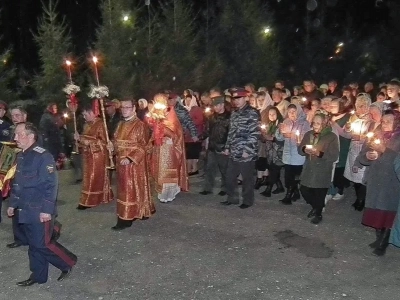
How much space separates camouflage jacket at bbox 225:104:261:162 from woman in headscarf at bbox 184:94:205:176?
2.32 metres

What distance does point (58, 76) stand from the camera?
17.5 metres

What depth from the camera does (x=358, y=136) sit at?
8281 millimetres

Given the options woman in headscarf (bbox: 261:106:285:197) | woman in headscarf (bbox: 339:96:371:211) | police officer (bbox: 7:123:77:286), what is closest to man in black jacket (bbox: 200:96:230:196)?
woman in headscarf (bbox: 261:106:285:197)

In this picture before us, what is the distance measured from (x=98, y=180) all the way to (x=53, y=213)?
10.7ft

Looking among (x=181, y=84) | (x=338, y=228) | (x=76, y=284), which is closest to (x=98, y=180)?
(x=76, y=284)

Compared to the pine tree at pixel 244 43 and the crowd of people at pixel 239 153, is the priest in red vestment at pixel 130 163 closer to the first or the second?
the crowd of people at pixel 239 153

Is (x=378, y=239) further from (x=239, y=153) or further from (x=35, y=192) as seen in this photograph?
(x=35, y=192)

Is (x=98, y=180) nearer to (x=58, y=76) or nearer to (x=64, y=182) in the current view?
(x=64, y=182)

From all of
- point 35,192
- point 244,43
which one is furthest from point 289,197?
point 244,43

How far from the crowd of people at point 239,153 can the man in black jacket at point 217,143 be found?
0.02 m

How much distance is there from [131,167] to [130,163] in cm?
8

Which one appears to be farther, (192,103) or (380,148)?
(192,103)

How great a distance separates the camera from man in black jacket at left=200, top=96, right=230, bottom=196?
904 cm

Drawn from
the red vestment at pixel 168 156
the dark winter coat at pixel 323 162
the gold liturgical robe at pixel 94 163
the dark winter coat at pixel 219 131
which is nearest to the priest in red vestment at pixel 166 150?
the red vestment at pixel 168 156
